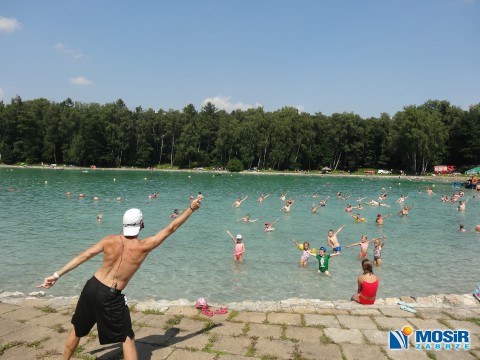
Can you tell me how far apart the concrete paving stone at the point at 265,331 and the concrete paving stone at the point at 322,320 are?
695 millimetres

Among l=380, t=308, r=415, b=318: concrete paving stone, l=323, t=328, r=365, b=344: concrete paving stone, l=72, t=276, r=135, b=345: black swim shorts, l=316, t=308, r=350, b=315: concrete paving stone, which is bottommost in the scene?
l=316, t=308, r=350, b=315: concrete paving stone

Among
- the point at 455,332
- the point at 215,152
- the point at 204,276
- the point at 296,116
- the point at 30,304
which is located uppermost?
the point at 296,116

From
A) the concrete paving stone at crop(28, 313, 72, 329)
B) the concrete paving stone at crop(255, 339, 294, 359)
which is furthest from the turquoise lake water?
the concrete paving stone at crop(255, 339, 294, 359)

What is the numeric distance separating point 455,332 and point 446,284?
8.03m

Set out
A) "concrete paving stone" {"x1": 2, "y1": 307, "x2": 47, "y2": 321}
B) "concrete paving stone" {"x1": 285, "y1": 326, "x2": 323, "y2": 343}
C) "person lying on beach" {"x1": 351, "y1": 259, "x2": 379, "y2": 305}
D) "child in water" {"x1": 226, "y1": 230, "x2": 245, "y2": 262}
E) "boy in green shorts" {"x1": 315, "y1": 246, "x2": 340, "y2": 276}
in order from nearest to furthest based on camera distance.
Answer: "concrete paving stone" {"x1": 285, "y1": 326, "x2": 323, "y2": 343} → "concrete paving stone" {"x1": 2, "y1": 307, "x2": 47, "y2": 321} → "person lying on beach" {"x1": 351, "y1": 259, "x2": 379, "y2": 305} → "boy in green shorts" {"x1": 315, "y1": 246, "x2": 340, "y2": 276} → "child in water" {"x1": 226, "y1": 230, "x2": 245, "y2": 262}

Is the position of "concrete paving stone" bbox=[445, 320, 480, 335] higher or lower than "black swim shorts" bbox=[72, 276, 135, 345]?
lower

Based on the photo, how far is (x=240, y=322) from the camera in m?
7.02

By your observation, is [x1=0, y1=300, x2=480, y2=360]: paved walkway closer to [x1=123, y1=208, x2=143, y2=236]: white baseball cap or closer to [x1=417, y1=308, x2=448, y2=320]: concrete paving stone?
[x1=417, y1=308, x2=448, y2=320]: concrete paving stone

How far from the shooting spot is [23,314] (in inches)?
287

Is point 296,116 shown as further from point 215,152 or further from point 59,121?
point 59,121

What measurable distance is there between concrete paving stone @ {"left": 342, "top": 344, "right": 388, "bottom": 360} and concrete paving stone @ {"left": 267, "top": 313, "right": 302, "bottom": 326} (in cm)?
119

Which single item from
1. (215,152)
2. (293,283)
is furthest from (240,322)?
(215,152)

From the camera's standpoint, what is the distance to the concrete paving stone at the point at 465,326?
6.74m

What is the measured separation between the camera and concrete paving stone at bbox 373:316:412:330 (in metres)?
6.80
